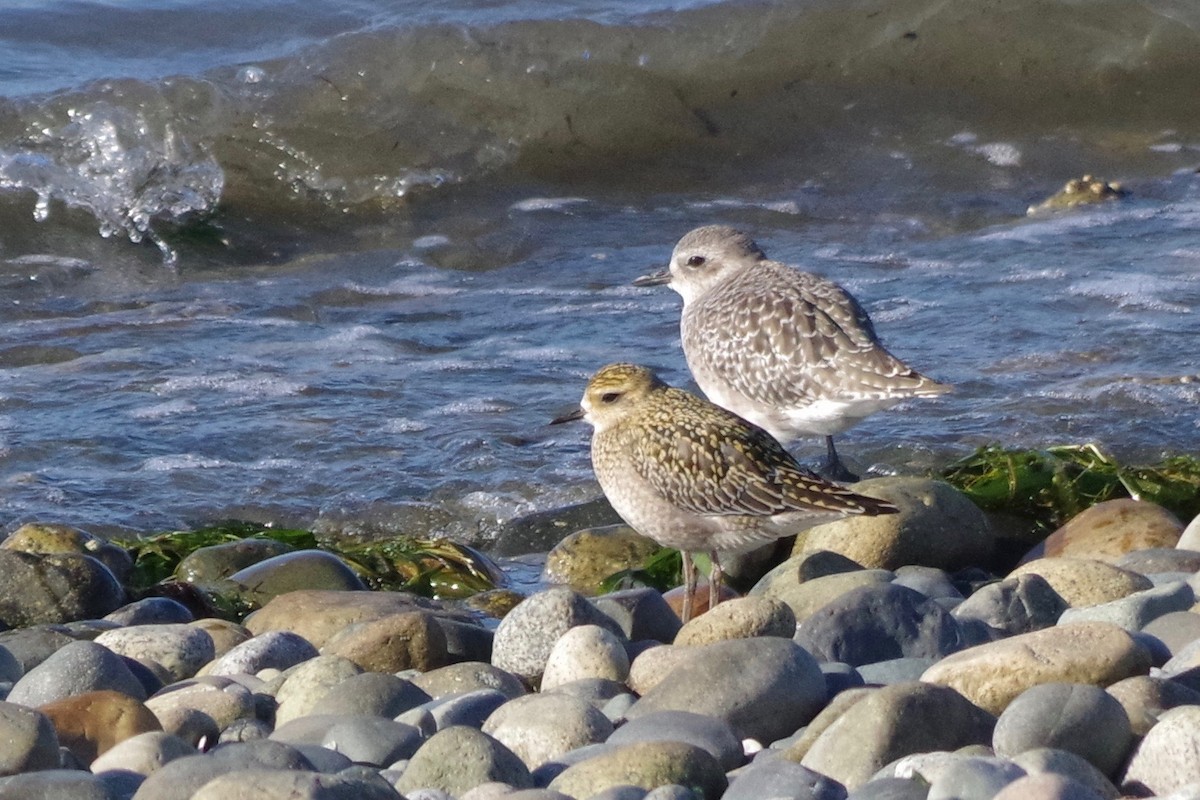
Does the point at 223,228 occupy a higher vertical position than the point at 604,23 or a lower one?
lower

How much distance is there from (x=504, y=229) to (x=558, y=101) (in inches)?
78.2

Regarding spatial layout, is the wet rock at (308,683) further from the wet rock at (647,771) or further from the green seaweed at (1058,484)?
the green seaweed at (1058,484)

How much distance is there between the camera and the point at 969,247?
32.6 ft

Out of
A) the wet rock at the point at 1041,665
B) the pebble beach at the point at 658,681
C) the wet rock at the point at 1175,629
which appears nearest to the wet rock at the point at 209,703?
the pebble beach at the point at 658,681

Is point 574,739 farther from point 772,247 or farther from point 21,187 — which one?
point 21,187

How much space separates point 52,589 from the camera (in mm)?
5051

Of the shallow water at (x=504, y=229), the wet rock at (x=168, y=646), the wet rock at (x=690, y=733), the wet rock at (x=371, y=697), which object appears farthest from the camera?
the shallow water at (x=504, y=229)

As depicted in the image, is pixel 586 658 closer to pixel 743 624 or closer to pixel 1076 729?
pixel 743 624

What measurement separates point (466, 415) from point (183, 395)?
4.18 feet

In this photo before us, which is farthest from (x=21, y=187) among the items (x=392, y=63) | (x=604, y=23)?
(x=604, y=23)

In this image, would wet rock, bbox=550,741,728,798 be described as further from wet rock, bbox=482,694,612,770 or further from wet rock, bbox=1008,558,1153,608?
wet rock, bbox=1008,558,1153,608

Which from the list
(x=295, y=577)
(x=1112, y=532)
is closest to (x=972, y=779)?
(x=1112, y=532)

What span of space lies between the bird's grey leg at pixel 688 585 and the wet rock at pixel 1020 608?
817 mm

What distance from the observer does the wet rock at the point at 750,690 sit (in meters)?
3.59
